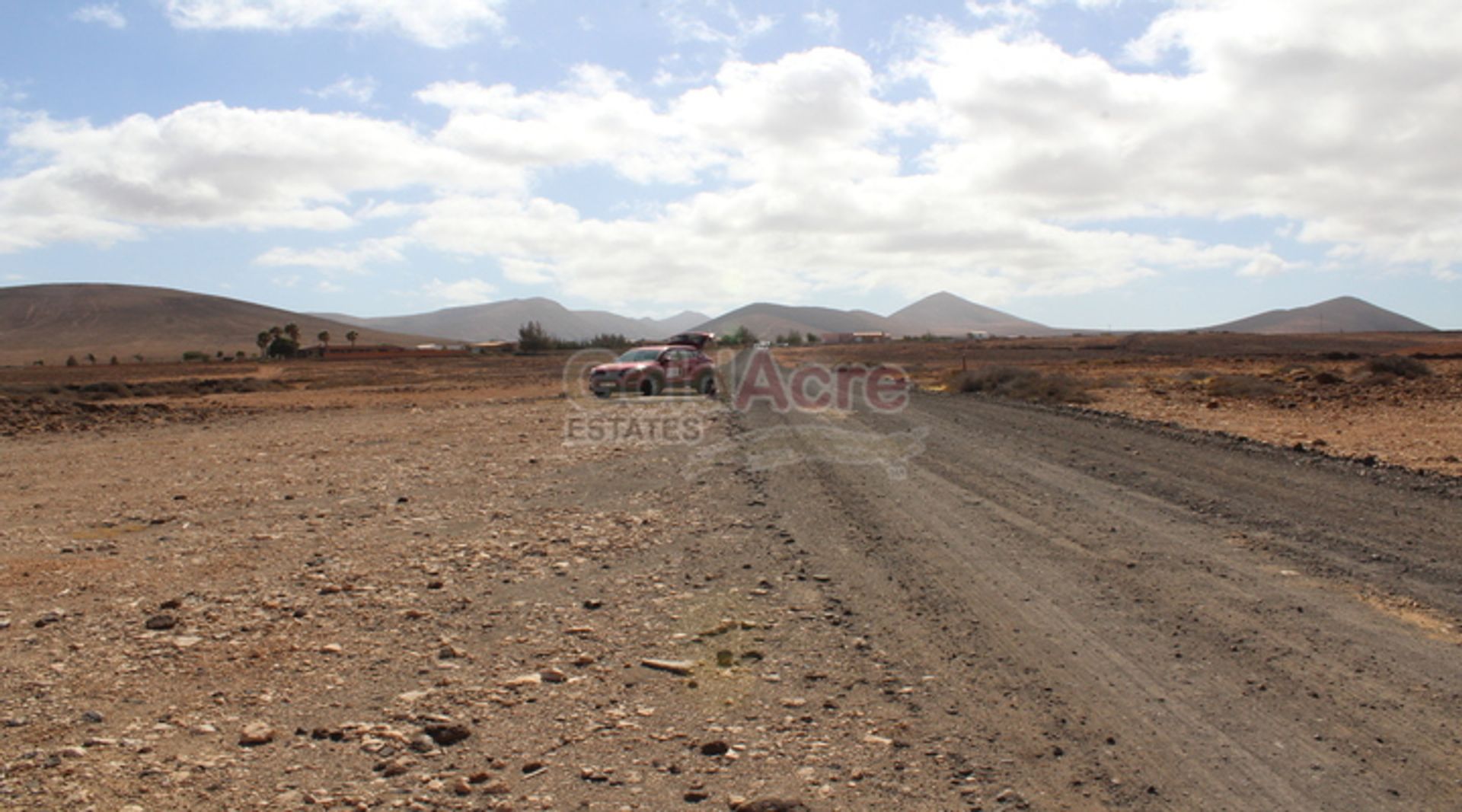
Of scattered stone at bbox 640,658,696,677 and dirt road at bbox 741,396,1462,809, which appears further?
scattered stone at bbox 640,658,696,677

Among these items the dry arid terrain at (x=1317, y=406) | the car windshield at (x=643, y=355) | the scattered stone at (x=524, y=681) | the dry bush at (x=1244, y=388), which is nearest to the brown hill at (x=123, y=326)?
the car windshield at (x=643, y=355)

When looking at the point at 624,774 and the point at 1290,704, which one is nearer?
the point at 624,774

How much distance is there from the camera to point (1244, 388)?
25.9 metres

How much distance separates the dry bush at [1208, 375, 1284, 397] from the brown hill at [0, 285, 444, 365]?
4933 inches

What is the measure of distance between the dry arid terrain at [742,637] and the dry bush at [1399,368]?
66.2 ft

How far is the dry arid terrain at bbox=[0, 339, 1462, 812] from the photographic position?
13.4 ft

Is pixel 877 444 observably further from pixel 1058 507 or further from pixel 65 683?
pixel 65 683

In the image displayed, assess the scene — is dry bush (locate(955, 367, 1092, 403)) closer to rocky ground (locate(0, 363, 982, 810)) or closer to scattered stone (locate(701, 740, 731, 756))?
rocky ground (locate(0, 363, 982, 810))

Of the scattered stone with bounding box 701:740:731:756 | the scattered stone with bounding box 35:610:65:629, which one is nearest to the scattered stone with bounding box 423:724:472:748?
the scattered stone with bounding box 701:740:731:756

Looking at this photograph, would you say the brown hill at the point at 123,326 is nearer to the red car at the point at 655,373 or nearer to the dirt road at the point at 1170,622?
the red car at the point at 655,373

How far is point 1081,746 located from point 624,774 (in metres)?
1.98

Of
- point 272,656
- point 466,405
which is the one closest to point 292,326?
point 466,405

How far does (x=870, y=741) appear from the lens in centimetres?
437

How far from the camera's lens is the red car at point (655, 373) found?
28344 mm
